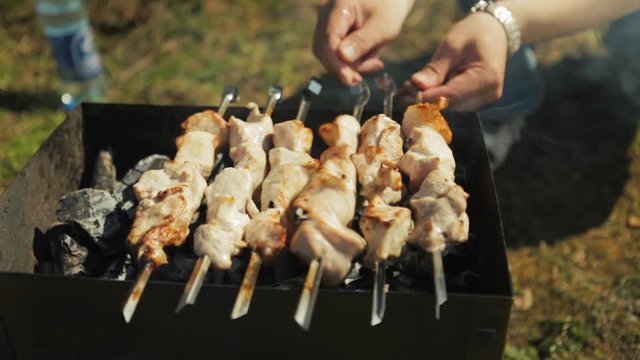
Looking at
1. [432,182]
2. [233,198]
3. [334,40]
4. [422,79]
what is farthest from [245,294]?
[334,40]

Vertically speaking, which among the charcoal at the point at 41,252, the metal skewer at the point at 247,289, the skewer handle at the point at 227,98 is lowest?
the charcoal at the point at 41,252

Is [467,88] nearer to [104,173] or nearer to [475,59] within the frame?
[475,59]

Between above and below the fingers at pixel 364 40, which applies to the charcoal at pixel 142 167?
below

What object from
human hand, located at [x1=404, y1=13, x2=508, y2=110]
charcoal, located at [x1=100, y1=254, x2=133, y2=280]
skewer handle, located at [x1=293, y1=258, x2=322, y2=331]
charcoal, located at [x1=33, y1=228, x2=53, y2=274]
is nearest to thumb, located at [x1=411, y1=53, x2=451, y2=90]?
human hand, located at [x1=404, y1=13, x2=508, y2=110]

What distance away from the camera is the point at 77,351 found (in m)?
1.84

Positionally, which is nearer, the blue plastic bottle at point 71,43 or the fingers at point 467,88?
the fingers at point 467,88

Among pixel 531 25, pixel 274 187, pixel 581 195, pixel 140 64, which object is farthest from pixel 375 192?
pixel 140 64

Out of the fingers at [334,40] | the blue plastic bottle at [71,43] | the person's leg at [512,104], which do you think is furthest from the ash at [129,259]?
the blue plastic bottle at [71,43]

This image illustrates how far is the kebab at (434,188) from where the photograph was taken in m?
1.77

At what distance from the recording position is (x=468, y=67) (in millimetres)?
2615

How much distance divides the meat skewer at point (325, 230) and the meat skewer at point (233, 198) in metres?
0.20

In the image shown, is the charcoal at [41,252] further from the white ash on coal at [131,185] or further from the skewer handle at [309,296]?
the skewer handle at [309,296]

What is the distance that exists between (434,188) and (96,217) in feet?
3.87

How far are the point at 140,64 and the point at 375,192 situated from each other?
341 centimetres
